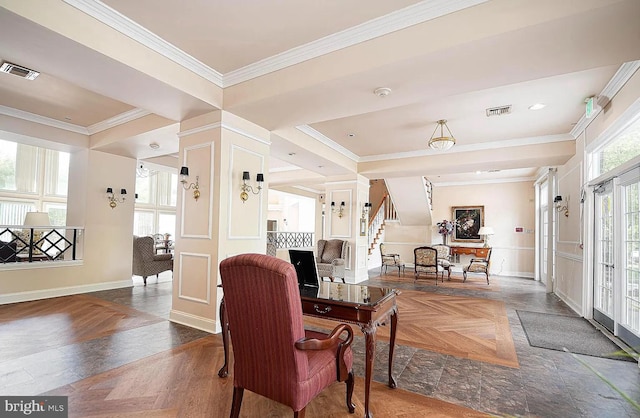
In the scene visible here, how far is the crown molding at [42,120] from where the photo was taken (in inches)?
200

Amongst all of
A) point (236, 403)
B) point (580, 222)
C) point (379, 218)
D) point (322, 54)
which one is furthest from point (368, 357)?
point (379, 218)

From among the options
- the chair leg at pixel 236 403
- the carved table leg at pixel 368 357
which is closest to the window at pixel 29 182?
the chair leg at pixel 236 403

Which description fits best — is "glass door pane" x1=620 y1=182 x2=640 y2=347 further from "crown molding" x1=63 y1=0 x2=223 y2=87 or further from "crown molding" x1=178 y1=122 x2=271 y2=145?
"crown molding" x1=63 y1=0 x2=223 y2=87

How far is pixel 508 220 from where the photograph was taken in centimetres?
991

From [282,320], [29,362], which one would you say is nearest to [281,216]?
[29,362]

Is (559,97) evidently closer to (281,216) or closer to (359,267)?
(359,267)

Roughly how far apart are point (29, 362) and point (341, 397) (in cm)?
290

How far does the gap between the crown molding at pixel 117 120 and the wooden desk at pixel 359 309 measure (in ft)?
13.0

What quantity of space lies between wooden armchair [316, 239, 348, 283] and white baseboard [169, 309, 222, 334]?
3401 millimetres

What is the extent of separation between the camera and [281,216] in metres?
17.6

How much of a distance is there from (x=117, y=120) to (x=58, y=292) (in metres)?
3.23

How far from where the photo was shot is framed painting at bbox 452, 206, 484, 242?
10.2 m

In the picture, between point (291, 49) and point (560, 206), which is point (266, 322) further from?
point (560, 206)

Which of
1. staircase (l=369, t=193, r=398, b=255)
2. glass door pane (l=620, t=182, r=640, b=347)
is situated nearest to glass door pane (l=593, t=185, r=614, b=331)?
glass door pane (l=620, t=182, r=640, b=347)
